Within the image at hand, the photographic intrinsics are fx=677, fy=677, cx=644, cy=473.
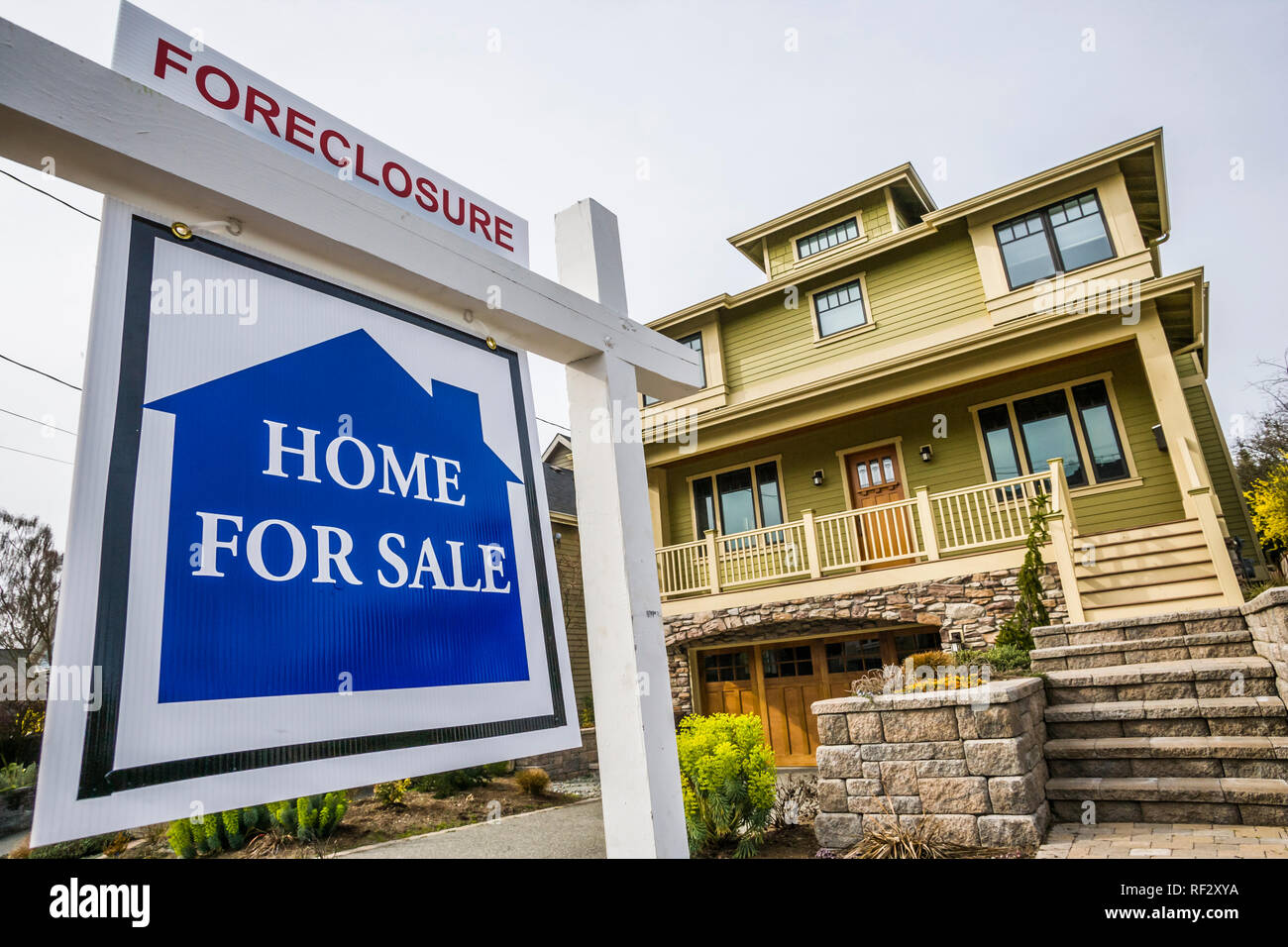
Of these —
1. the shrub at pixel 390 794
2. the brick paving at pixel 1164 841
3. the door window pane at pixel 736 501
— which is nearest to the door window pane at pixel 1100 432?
the door window pane at pixel 736 501

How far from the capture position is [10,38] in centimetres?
100

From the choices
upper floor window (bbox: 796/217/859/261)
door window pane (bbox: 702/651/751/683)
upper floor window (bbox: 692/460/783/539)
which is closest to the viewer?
door window pane (bbox: 702/651/751/683)

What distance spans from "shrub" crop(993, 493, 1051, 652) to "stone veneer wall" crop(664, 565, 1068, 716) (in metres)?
0.56

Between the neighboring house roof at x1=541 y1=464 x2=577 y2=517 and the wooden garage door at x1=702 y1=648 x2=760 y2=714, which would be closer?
the wooden garage door at x1=702 y1=648 x2=760 y2=714

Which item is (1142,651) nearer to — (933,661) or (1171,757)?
(1171,757)

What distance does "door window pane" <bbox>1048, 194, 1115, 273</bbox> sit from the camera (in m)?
10.1

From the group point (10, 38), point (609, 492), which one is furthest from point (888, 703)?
point (10, 38)

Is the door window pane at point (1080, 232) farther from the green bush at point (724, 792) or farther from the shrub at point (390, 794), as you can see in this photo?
the shrub at point (390, 794)

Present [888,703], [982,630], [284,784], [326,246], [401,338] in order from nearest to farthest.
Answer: [284,784] → [326,246] → [401,338] → [888,703] → [982,630]

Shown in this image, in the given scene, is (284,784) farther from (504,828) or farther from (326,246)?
(504,828)

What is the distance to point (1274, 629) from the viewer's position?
16.0 ft

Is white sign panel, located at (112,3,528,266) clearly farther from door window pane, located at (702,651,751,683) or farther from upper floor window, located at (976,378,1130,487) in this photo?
door window pane, located at (702,651,751,683)

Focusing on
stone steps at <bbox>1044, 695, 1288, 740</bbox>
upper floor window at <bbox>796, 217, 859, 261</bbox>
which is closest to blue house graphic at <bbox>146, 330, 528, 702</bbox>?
stone steps at <bbox>1044, 695, 1288, 740</bbox>
